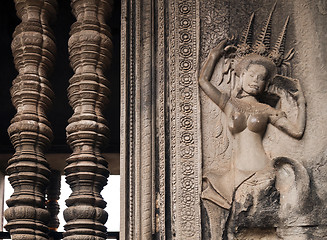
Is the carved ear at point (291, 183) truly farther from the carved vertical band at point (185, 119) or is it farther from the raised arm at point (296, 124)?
the carved vertical band at point (185, 119)

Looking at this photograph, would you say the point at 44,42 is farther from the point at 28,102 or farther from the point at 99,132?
the point at 99,132

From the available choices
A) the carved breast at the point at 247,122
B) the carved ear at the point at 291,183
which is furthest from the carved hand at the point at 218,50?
the carved ear at the point at 291,183

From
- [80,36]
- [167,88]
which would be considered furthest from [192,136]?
[80,36]

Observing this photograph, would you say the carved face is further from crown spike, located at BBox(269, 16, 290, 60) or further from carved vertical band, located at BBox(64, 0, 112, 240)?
carved vertical band, located at BBox(64, 0, 112, 240)

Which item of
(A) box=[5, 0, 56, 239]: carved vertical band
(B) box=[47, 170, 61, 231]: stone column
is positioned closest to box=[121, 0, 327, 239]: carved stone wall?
(A) box=[5, 0, 56, 239]: carved vertical band

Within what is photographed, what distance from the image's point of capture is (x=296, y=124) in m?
4.72

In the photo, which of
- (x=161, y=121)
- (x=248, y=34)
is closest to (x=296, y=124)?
(x=248, y=34)

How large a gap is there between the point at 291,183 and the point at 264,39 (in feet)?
3.67

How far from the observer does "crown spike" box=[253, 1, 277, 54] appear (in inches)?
194

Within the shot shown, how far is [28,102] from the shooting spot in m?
5.26

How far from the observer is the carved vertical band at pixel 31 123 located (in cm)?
493

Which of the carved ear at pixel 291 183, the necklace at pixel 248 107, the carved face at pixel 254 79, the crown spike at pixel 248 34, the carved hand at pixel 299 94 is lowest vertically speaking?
the carved ear at pixel 291 183

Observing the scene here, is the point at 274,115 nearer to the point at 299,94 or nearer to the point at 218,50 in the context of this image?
the point at 299,94

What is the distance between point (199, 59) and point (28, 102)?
1387 mm
